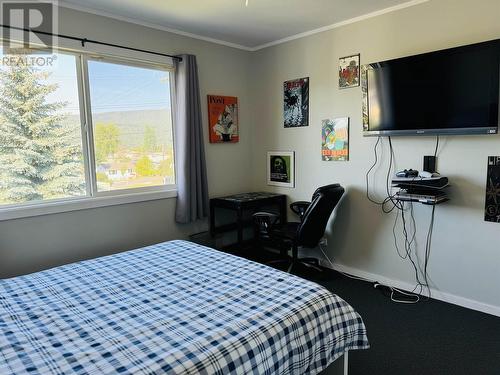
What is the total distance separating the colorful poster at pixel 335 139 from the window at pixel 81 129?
1641mm

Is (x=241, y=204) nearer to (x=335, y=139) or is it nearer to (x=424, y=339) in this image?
(x=335, y=139)

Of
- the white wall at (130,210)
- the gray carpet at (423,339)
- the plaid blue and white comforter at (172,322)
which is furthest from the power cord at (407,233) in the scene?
the white wall at (130,210)

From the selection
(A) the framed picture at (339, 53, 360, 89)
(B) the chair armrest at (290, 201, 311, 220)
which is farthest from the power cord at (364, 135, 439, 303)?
(B) the chair armrest at (290, 201, 311, 220)

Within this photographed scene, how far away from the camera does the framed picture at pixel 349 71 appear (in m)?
3.27

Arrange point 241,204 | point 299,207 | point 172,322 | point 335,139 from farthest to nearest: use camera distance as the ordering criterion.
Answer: point 299,207 → point 241,204 → point 335,139 → point 172,322

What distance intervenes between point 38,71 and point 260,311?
2.60 metres

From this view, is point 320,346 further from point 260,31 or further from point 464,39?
point 260,31

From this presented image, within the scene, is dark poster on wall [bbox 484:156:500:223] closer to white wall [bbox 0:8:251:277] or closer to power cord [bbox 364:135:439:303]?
power cord [bbox 364:135:439:303]

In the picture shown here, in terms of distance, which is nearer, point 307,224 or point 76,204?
point 76,204

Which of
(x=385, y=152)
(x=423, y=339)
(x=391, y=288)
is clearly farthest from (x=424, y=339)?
(x=385, y=152)

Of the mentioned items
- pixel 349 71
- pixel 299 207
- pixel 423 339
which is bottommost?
pixel 423 339

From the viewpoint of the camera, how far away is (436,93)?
2678mm

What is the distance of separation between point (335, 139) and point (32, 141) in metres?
2.75

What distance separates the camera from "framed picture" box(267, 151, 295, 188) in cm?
395
